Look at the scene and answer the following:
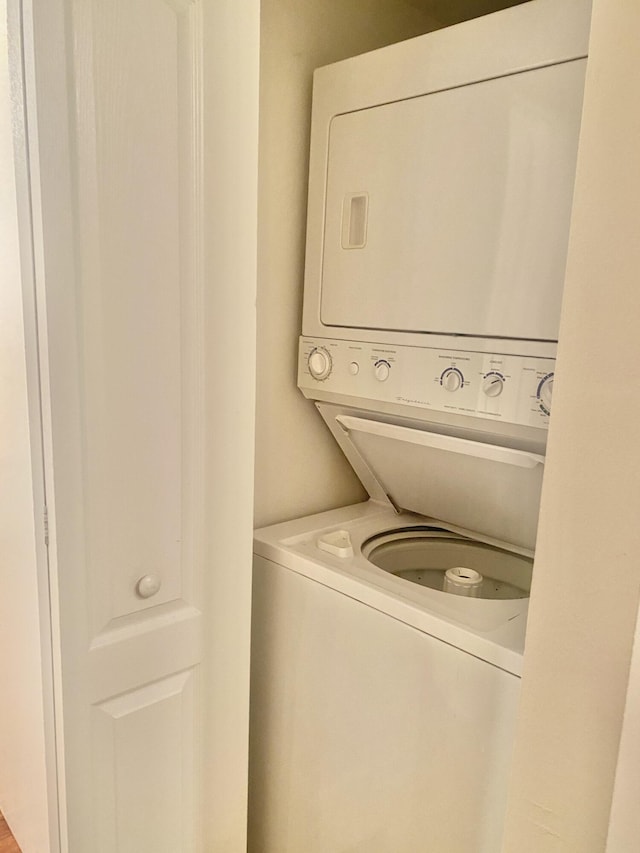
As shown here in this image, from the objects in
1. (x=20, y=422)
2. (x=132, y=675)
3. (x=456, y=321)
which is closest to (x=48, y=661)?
(x=132, y=675)

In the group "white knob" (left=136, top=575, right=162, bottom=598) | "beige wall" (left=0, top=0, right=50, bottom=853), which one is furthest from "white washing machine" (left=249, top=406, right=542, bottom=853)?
"beige wall" (left=0, top=0, right=50, bottom=853)

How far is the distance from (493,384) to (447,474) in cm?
32

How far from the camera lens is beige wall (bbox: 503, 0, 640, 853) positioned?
70cm

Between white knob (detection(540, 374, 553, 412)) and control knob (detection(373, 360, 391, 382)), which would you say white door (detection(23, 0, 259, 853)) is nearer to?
control knob (detection(373, 360, 391, 382))

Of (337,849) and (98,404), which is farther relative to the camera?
(337,849)

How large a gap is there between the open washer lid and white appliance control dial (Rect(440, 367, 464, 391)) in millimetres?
124

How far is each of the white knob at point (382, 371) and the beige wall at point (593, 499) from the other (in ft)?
2.33

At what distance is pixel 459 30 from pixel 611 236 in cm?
81

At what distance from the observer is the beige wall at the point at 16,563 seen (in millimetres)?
1095

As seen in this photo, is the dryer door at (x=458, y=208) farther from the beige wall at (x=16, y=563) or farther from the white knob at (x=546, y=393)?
the beige wall at (x=16, y=563)

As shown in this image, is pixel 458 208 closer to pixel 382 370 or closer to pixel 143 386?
pixel 382 370

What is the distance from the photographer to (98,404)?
3.46 feet

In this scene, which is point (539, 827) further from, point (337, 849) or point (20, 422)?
point (20, 422)

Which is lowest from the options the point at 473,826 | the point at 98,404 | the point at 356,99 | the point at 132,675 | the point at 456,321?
the point at 473,826
